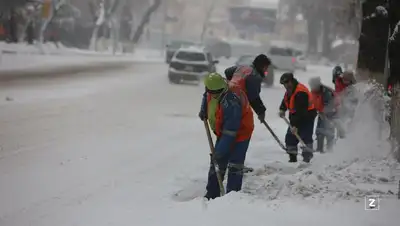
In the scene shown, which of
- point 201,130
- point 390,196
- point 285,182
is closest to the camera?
point 390,196

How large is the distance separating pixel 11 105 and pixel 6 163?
7436mm

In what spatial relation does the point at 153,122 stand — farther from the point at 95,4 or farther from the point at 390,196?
the point at 95,4

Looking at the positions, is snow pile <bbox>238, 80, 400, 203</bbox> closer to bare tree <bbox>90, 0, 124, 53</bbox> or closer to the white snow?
the white snow

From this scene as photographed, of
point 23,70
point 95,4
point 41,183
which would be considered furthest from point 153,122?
point 95,4

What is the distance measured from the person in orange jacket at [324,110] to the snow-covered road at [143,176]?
34.3 inches

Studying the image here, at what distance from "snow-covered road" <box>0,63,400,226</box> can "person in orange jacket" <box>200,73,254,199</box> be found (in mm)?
339

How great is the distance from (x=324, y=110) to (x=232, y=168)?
15.2 feet

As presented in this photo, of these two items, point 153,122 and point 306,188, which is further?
point 153,122

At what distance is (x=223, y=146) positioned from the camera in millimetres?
6828

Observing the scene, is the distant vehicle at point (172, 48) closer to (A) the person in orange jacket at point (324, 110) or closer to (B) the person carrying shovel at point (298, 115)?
(A) the person in orange jacket at point (324, 110)

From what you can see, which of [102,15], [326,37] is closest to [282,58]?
[102,15]

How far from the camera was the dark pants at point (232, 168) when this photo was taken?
7.02 m

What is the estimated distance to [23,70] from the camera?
2933 cm

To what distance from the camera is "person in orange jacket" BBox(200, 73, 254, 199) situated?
664 cm
